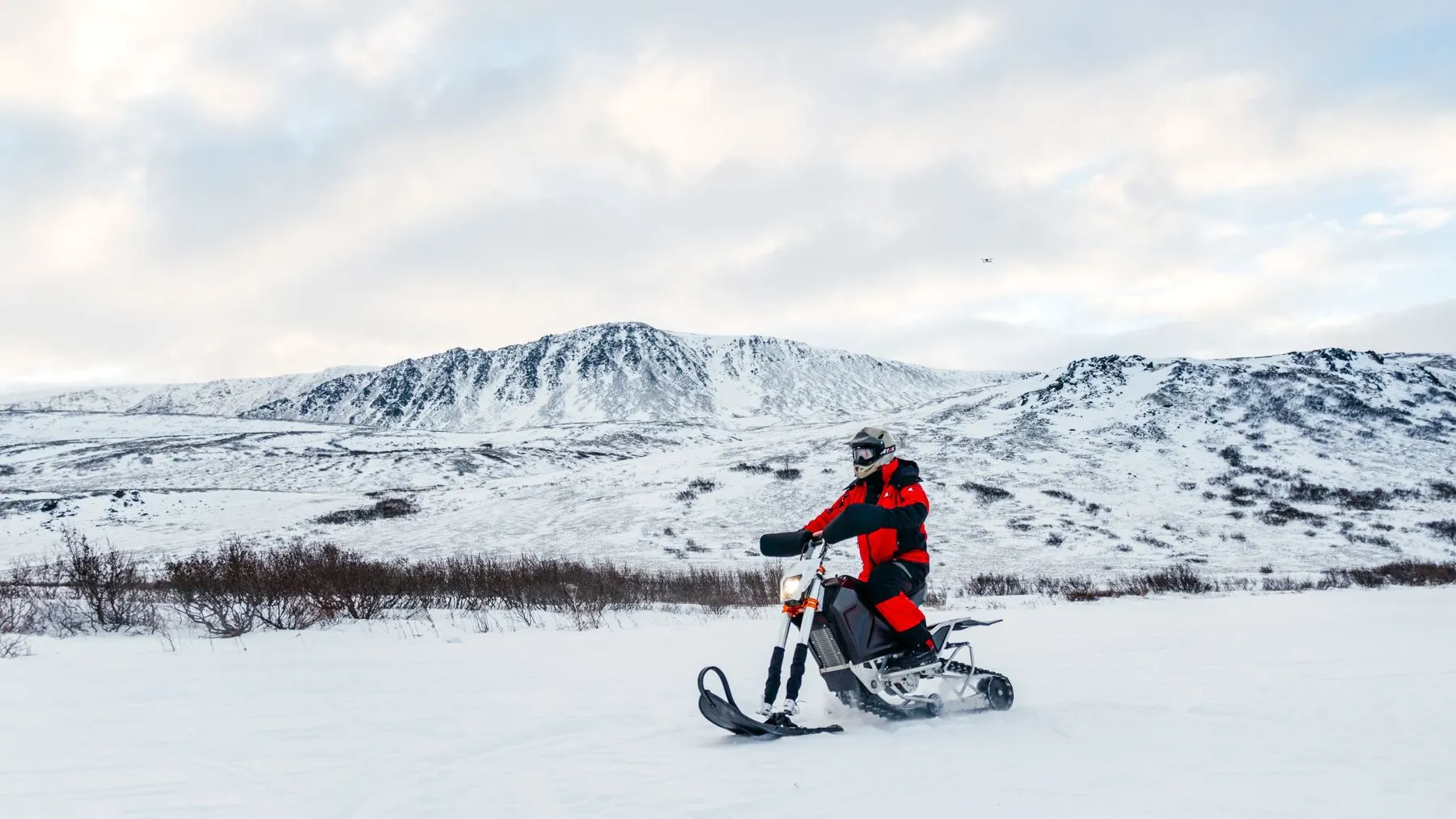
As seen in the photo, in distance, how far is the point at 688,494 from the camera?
3070 centimetres

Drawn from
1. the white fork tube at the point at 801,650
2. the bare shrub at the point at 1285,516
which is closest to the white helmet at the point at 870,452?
the white fork tube at the point at 801,650

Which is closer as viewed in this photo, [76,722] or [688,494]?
[76,722]

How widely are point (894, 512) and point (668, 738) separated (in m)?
1.98

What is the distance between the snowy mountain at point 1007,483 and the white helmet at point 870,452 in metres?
14.8

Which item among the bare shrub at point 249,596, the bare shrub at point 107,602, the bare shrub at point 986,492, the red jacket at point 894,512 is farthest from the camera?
the bare shrub at point 986,492

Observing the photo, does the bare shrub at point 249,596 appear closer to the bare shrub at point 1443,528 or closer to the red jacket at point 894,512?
the red jacket at point 894,512

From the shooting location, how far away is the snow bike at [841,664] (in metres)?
4.82

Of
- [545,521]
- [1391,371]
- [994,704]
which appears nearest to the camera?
[994,704]

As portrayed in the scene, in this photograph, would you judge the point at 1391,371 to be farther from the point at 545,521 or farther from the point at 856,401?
the point at 856,401

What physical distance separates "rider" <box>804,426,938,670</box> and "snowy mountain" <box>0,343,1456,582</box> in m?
14.4

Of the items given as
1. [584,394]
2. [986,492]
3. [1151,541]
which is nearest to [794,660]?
[1151,541]

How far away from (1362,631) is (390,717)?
384 inches

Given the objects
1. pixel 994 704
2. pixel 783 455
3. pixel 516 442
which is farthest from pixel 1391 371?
pixel 516 442

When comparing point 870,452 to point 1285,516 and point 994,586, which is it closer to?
point 994,586
